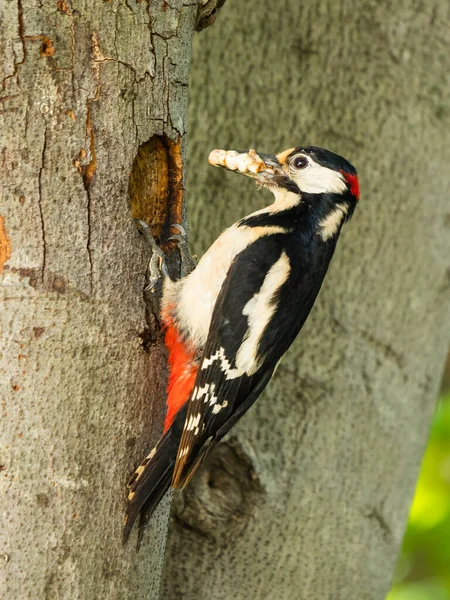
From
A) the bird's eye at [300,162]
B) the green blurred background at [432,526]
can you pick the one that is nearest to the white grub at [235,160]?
the bird's eye at [300,162]

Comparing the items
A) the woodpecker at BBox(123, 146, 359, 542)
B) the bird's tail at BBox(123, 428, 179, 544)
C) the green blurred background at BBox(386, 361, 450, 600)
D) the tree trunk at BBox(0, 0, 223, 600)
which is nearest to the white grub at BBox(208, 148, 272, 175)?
the woodpecker at BBox(123, 146, 359, 542)

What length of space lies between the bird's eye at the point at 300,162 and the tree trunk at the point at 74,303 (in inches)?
25.3

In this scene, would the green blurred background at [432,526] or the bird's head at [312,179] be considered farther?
the green blurred background at [432,526]

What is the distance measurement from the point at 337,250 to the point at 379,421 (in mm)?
661

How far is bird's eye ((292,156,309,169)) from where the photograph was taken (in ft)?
9.26

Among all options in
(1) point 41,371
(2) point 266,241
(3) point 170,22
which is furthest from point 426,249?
(1) point 41,371

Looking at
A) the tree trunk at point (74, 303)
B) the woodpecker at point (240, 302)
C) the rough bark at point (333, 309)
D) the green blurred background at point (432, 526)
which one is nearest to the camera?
the tree trunk at point (74, 303)

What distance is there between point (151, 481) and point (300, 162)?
3.94 ft

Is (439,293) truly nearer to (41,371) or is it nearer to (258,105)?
(258,105)

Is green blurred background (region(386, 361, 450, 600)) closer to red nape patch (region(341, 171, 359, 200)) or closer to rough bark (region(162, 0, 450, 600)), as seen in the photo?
rough bark (region(162, 0, 450, 600))

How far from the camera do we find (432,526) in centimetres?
468

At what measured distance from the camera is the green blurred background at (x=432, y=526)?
4680 millimetres

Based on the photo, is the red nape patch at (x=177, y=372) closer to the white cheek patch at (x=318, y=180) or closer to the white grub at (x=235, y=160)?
the white grub at (x=235, y=160)

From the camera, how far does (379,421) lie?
10.5 feet
